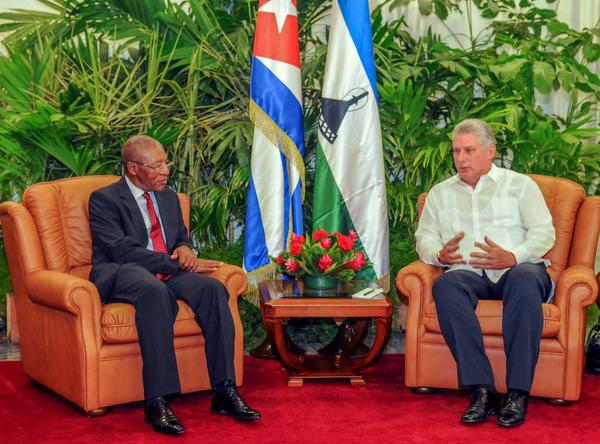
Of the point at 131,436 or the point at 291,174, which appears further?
the point at 291,174

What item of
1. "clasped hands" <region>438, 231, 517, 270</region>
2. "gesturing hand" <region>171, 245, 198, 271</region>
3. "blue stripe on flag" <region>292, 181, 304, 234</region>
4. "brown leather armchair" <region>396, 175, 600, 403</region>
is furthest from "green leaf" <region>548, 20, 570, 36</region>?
"gesturing hand" <region>171, 245, 198, 271</region>

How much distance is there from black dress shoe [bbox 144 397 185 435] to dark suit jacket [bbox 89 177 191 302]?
0.58 metres

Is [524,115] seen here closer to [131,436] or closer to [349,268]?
[349,268]

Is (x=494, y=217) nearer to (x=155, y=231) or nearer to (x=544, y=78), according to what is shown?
(x=544, y=78)

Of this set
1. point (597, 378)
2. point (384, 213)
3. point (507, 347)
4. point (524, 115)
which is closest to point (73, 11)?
point (384, 213)

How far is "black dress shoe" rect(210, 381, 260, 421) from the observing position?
3.40 meters

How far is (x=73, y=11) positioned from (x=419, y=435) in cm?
349

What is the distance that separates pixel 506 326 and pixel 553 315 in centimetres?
23

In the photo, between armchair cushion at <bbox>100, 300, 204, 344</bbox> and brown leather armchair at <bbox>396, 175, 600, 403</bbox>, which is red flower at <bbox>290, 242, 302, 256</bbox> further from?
armchair cushion at <bbox>100, 300, 204, 344</bbox>

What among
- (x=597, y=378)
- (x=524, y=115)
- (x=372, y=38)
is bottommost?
(x=597, y=378)

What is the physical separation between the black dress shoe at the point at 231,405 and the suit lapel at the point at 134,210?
80 centimetres

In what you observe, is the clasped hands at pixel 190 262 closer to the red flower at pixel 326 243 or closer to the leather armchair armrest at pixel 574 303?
the red flower at pixel 326 243

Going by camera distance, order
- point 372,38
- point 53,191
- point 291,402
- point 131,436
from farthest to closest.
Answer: point 372,38 < point 53,191 < point 291,402 < point 131,436

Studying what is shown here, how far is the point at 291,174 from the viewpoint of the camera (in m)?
4.80
